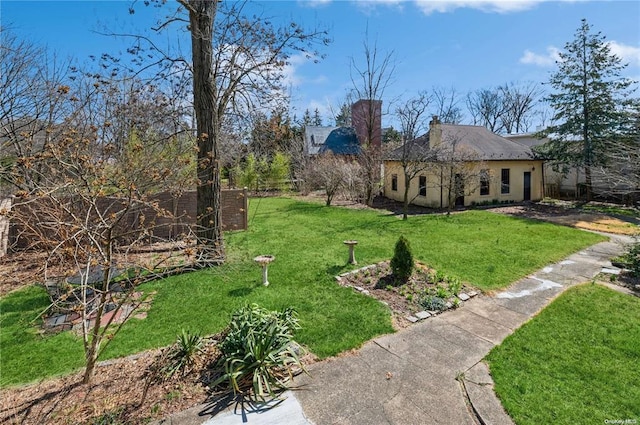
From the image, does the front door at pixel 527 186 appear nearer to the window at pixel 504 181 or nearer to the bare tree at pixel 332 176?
the window at pixel 504 181

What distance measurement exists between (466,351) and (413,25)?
33.8 feet

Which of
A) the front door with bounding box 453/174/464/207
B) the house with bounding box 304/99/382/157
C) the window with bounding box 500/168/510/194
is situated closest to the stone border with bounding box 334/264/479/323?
the front door with bounding box 453/174/464/207

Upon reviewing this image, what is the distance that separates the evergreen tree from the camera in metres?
16.6

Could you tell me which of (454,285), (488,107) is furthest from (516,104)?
(454,285)

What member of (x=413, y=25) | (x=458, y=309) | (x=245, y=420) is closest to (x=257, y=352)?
(x=245, y=420)

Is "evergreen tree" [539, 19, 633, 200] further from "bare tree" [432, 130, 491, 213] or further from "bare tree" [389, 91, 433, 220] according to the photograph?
Answer: "bare tree" [389, 91, 433, 220]

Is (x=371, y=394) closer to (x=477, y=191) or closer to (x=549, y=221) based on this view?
(x=549, y=221)

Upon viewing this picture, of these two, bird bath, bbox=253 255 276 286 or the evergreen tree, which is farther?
the evergreen tree

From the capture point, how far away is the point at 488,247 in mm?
8844

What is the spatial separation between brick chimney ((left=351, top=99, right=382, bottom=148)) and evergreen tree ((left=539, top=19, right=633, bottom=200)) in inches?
414

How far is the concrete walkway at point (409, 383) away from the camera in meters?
2.94

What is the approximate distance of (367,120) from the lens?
23.4m

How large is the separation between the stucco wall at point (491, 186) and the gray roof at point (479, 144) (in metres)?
0.43

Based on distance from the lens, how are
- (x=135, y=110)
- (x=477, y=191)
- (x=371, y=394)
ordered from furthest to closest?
(x=477, y=191) → (x=135, y=110) → (x=371, y=394)
